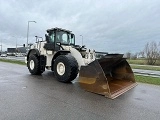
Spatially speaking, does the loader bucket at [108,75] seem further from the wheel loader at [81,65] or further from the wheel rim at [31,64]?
the wheel rim at [31,64]

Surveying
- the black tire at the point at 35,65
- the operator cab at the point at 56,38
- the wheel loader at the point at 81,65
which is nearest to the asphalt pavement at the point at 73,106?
the wheel loader at the point at 81,65

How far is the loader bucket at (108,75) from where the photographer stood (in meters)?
6.05

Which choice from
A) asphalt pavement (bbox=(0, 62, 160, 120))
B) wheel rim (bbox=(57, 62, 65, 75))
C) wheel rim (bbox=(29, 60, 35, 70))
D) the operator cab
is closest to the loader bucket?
asphalt pavement (bbox=(0, 62, 160, 120))

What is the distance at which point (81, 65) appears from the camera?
8.11 meters

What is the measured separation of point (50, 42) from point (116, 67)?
381 cm

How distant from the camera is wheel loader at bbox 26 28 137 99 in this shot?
6.33m

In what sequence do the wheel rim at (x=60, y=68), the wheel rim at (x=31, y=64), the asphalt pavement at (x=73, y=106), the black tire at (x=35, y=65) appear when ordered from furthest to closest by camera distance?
the wheel rim at (x=31, y=64) → the black tire at (x=35, y=65) → the wheel rim at (x=60, y=68) → the asphalt pavement at (x=73, y=106)

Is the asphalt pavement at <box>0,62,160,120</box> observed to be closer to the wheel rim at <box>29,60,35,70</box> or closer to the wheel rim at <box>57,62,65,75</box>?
the wheel rim at <box>57,62,65,75</box>

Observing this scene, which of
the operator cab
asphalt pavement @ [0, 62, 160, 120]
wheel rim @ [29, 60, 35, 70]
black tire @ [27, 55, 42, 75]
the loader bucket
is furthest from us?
wheel rim @ [29, 60, 35, 70]

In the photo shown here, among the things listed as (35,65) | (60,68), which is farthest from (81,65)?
(35,65)

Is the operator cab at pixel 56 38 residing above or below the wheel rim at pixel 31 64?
above

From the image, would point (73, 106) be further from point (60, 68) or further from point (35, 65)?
point (35, 65)

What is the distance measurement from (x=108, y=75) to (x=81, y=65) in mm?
1436

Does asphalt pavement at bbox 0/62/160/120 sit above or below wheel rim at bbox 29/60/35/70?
below
